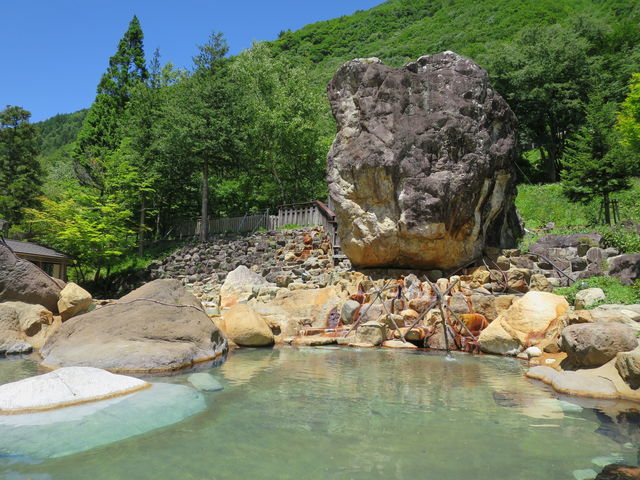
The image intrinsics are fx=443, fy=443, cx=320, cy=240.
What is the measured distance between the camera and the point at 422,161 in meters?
12.9

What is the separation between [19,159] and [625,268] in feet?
98.1

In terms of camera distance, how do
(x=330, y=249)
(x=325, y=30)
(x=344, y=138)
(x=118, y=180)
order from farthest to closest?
(x=325, y=30)
(x=118, y=180)
(x=330, y=249)
(x=344, y=138)

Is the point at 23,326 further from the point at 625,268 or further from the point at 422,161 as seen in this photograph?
the point at 625,268

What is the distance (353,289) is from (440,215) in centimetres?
330

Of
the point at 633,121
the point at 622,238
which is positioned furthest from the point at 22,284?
the point at 622,238

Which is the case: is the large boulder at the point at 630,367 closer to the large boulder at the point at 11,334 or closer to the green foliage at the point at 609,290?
the green foliage at the point at 609,290

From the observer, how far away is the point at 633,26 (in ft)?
116

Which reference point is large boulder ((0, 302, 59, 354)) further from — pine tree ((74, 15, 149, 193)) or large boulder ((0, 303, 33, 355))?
pine tree ((74, 15, 149, 193))

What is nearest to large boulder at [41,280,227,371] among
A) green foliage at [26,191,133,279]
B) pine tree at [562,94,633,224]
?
green foliage at [26,191,133,279]

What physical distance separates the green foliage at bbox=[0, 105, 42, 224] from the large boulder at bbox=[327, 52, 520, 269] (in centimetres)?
2012

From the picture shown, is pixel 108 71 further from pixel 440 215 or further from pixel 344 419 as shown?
pixel 344 419

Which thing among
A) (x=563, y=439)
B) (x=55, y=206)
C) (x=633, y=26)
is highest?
(x=633, y=26)

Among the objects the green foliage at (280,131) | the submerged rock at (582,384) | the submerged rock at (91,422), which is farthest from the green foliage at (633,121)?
the green foliage at (280,131)

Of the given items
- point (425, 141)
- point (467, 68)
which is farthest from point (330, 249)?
point (467, 68)
